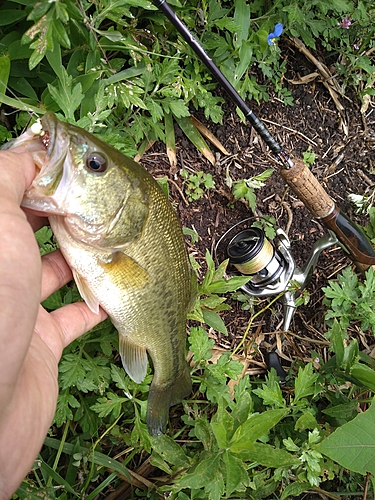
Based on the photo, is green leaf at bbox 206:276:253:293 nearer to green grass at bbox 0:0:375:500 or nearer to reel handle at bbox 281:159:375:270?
green grass at bbox 0:0:375:500

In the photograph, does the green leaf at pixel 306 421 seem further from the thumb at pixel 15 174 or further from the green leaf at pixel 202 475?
the thumb at pixel 15 174

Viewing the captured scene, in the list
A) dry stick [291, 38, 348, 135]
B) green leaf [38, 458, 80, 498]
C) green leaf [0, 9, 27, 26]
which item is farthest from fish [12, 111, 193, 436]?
dry stick [291, 38, 348, 135]

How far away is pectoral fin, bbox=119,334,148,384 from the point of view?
2471mm

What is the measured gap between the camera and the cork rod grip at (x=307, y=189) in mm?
3209

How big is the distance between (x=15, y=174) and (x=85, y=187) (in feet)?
1.17

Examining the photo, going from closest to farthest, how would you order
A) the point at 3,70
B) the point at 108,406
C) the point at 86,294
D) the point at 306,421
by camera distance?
the point at 3,70
the point at 86,294
the point at 108,406
the point at 306,421

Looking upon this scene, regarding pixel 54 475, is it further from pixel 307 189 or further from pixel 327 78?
pixel 327 78

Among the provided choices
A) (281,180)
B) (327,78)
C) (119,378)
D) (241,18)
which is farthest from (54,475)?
(327,78)

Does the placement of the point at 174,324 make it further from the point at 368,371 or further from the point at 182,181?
the point at 182,181

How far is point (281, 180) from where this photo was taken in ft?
13.2

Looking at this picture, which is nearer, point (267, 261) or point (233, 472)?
point (233, 472)

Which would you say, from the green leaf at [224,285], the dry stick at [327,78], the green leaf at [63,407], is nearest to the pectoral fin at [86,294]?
the green leaf at [63,407]

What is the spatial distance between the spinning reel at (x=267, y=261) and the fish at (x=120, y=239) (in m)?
0.99

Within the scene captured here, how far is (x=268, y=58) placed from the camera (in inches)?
151
